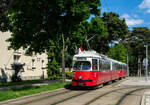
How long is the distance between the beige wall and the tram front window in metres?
13.4

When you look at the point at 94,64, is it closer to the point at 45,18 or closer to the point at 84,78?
the point at 84,78

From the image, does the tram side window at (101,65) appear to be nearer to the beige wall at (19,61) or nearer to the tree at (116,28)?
the beige wall at (19,61)

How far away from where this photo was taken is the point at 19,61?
33.6m

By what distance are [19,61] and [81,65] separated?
17.0 m

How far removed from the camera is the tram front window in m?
18.6

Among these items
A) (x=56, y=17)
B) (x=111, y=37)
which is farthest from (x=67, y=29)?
(x=111, y=37)

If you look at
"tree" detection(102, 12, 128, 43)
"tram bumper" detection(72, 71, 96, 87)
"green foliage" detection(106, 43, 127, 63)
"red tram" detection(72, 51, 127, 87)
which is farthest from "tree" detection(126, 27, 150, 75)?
"tram bumper" detection(72, 71, 96, 87)

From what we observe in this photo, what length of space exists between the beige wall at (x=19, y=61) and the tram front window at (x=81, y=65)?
44.1ft

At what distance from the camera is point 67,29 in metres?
20.4

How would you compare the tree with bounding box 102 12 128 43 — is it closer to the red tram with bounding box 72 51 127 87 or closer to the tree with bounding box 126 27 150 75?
the tree with bounding box 126 27 150 75

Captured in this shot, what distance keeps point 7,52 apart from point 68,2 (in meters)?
15.3

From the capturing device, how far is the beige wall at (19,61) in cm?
2953

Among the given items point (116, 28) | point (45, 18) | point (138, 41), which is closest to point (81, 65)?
point (45, 18)

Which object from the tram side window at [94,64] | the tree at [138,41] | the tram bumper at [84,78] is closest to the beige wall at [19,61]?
the tram bumper at [84,78]
